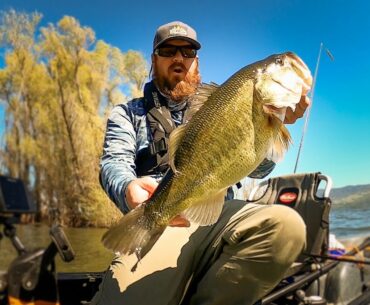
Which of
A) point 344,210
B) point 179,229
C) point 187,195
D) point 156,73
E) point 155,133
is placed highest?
point 156,73

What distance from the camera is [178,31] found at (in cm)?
337

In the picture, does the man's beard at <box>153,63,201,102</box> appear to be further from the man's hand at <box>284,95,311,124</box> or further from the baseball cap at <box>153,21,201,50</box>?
the man's hand at <box>284,95,311,124</box>

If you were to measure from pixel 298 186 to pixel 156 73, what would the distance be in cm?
225

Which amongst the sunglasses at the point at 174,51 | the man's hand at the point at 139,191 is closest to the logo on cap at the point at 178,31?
the sunglasses at the point at 174,51

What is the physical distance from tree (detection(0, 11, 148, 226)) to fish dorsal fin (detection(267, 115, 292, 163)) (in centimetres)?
2395

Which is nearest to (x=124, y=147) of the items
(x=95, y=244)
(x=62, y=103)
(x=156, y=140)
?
(x=156, y=140)

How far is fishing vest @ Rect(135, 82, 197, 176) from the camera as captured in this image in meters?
2.94

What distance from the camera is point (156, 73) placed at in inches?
139

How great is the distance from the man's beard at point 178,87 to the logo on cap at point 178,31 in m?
0.32

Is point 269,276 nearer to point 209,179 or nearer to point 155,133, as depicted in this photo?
point 209,179

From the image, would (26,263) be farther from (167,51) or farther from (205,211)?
(167,51)

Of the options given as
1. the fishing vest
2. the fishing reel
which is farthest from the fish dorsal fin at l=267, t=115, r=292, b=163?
the fishing reel

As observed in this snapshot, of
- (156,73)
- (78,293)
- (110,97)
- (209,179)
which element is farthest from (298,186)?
(110,97)

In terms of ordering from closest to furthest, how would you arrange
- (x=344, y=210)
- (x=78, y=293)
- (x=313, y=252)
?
(x=78, y=293), (x=313, y=252), (x=344, y=210)
